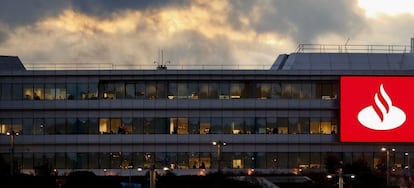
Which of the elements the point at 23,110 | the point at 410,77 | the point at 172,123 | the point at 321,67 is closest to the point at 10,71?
the point at 23,110

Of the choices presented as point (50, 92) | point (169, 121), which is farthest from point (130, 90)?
point (50, 92)

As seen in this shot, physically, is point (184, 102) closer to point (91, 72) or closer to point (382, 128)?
point (91, 72)

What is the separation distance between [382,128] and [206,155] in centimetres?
2145

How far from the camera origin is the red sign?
115 meters

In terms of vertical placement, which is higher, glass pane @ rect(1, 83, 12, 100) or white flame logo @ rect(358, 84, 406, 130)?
glass pane @ rect(1, 83, 12, 100)

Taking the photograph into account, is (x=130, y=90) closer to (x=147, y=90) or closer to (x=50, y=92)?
(x=147, y=90)

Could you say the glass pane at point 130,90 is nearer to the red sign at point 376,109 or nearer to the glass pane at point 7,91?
the glass pane at point 7,91

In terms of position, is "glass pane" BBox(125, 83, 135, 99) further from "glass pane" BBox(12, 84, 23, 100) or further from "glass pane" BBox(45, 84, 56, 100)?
"glass pane" BBox(12, 84, 23, 100)

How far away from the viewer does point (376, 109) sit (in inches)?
4547

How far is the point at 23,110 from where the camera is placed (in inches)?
4594

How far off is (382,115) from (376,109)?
101 cm

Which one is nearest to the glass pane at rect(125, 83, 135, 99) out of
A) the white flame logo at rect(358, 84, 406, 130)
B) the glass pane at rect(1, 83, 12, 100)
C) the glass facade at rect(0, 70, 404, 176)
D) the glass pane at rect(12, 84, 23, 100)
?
the glass facade at rect(0, 70, 404, 176)

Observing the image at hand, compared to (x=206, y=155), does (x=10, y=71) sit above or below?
above

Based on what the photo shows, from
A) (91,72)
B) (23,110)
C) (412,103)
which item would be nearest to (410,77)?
(412,103)
